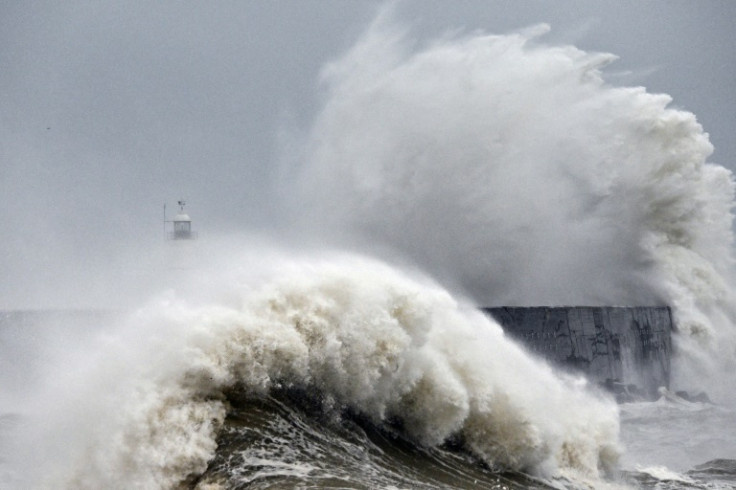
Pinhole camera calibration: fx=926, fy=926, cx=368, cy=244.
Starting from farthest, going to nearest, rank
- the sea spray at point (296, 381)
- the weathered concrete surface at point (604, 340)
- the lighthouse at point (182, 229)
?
the lighthouse at point (182, 229) → the weathered concrete surface at point (604, 340) → the sea spray at point (296, 381)

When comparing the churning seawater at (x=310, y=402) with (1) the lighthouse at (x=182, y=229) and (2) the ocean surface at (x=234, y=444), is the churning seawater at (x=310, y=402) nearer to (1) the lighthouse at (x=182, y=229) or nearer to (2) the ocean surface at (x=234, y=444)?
(2) the ocean surface at (x=234, y=444)

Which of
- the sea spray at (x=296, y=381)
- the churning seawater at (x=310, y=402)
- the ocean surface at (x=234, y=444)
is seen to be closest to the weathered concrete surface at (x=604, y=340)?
the churning seawater at (x=310, y=402)

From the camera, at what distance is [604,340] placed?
21.0 meters

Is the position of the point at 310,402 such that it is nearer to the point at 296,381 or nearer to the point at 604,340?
the point at 296,381

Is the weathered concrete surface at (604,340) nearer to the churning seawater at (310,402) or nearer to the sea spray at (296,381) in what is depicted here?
the churning seawater at (310,402)

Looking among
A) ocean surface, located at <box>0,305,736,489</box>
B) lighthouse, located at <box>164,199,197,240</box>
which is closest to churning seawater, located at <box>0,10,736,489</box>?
ocean surface, located at <box>0,305,736,489</box>

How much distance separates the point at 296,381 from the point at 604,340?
13.6m

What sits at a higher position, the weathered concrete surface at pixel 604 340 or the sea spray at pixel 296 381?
the weathered concrete surface at pixel 604 340

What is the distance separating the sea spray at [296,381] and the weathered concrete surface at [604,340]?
7.77 meters

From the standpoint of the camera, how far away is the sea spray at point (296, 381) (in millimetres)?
7840

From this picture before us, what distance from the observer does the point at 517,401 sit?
997 centimetres

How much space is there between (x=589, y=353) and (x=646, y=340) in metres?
3.71

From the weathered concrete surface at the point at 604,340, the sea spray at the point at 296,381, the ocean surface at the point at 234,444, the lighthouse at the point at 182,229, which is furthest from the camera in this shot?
the lighthouse at the point at 182,229

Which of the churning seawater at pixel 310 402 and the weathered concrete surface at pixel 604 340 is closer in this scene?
the churning seawater at pixel 310 402
